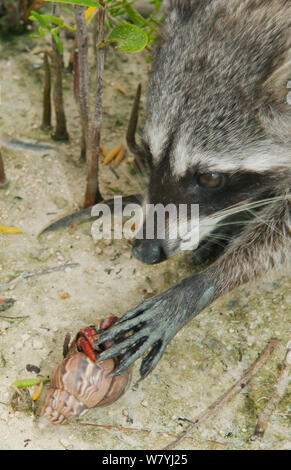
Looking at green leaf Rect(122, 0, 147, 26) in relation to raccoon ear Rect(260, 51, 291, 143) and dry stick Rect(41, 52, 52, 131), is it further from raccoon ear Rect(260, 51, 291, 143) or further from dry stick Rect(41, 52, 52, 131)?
raccoon ear Rect(260, 51, 291, 143)

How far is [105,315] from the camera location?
9.11 feet

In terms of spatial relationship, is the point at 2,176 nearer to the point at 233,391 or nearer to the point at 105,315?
the point at 105,315

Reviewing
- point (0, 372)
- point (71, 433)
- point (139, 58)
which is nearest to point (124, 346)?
point (71, 433)

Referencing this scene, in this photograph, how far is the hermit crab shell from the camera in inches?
87.4

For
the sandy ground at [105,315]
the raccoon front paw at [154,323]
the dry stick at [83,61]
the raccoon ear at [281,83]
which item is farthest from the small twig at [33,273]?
the raccoon ear at [281,83]

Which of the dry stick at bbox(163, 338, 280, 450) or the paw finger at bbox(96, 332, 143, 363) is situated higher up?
the paw finger at bbox(96, 332, 143, 363)

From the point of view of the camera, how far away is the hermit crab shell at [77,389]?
2.22 metres

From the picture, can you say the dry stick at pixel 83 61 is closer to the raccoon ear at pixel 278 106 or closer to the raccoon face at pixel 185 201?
the raccoon face at pixel 185 201

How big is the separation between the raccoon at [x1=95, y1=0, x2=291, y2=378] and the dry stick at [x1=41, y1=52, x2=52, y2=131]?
967 millimetres

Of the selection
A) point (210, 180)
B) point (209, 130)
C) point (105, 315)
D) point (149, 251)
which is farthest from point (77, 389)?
point (209, 130)

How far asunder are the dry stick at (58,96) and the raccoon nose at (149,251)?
4.14 feet

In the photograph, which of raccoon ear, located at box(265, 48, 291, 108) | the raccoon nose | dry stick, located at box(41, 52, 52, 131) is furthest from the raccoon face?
dry stick, located at box(41, 52, 52, 131)

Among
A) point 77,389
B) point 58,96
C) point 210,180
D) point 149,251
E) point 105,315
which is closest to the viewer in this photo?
point 77,389

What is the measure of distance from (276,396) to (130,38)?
179cm
